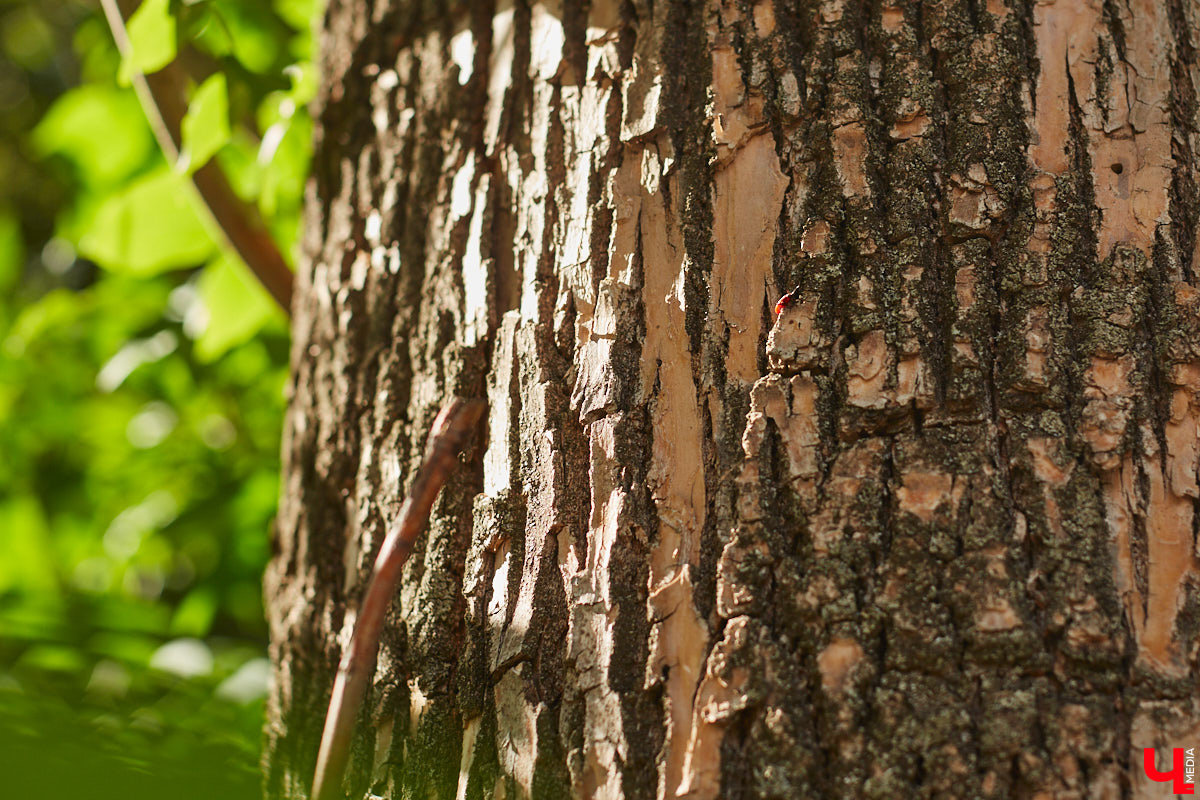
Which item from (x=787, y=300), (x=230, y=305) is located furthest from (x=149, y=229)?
(x=787, y=300)

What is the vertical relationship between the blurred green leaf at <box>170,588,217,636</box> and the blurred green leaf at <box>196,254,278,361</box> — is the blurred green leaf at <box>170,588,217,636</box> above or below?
below

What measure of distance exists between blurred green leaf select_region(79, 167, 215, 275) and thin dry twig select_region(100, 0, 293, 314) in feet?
0.34

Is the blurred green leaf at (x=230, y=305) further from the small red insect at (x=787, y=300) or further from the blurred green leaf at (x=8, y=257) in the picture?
the blurred green leaf at (x=8, y=257)

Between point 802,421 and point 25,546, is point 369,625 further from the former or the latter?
point 25,546

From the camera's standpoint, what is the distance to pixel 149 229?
1705 millimetres

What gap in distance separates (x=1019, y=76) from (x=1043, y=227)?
0.62ft

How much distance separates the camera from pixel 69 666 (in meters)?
1.32

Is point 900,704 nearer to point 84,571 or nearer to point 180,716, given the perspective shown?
point 180,716

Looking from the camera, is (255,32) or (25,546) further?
(25,546)

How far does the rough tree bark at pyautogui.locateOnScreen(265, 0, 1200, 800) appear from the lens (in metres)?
0.76

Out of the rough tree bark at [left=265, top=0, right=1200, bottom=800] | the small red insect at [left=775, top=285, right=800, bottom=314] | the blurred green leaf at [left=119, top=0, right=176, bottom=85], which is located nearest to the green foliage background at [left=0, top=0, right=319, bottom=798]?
the blurred green leaf at [left=119, top=0, right=176, bottom=85]

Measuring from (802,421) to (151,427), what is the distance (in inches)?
80.0

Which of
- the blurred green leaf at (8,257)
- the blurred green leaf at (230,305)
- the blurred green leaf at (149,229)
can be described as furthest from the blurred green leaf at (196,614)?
the blurred green leaf at (8,257)

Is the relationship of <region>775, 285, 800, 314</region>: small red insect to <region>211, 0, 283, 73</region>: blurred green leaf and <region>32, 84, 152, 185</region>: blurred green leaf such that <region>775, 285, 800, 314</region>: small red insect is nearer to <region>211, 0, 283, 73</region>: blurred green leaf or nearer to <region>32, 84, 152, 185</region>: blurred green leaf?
<region>211, 0, 283, 73</region>: blurred green leaf
